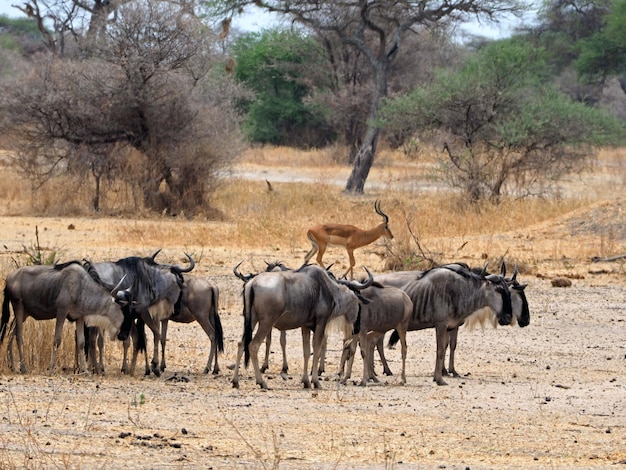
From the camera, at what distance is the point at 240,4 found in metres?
31.1

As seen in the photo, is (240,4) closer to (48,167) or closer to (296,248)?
(48,167)

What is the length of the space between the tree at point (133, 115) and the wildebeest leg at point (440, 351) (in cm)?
1387

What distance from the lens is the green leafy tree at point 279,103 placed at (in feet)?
154

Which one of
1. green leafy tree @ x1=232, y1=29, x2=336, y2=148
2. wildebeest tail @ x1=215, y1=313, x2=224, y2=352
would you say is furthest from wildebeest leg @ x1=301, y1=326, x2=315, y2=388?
green leafy tree @ x1=232, y1=29, x2=336, y2=148

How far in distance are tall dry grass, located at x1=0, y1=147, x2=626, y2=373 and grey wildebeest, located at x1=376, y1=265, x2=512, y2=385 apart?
282 centimetres

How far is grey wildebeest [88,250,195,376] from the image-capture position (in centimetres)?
1002

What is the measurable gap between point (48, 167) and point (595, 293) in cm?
1326

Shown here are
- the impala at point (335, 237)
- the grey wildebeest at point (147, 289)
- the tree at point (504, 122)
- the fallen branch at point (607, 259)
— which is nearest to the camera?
the grey wildebeest at point (147, 289)

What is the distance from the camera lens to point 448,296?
10.4 meters

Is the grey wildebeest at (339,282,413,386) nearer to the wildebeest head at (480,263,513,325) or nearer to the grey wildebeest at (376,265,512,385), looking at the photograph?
the grey wildebeest at (376,265,512,385)

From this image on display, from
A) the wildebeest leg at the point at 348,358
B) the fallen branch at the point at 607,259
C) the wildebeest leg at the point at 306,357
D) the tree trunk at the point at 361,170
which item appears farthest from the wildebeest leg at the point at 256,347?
the tree trunk at the point at 361,170

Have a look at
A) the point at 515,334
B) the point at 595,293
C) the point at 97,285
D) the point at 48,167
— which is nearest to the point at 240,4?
the point at 48,167

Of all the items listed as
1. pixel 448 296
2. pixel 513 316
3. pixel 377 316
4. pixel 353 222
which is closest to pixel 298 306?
pixel 377 316

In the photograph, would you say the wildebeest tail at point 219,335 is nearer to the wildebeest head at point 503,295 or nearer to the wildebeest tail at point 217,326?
the wildebeest tail at point 217,326
